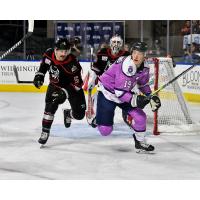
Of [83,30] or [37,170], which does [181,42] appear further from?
[37,170]

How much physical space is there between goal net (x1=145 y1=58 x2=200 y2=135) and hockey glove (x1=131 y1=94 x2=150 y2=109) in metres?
1.07

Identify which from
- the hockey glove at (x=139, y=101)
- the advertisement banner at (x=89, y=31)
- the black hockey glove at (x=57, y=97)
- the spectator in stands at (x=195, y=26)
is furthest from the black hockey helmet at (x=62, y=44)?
the advertisement banner at (x=89, y=31)

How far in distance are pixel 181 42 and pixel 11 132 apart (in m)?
4.82

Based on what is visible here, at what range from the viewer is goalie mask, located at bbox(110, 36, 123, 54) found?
13.5 ft

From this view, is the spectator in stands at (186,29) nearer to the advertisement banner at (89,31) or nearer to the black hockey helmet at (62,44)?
the advertisement banner at (89,31)

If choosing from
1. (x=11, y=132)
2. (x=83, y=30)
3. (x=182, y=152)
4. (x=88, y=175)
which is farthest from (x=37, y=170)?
(x=83, y=30)

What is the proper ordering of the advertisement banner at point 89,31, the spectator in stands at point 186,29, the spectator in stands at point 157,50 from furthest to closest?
the advertisement banner at point 89,31 → the spectator in stands at point 157,50 → the spectator in stands at point 186,29

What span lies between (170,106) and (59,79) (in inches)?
64.5

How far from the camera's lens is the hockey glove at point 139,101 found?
11.2 ft

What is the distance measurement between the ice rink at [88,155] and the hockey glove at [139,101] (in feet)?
1.24

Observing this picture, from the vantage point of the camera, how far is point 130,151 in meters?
3.72

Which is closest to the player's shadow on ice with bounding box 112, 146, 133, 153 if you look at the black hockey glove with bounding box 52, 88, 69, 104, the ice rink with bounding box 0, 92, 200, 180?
the ice rink with bounding box 0, 92, 200, 180

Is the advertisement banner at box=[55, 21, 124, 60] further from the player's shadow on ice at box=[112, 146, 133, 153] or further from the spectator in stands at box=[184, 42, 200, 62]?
the player's shadow on ice at box=[112, 146, 133, 153]

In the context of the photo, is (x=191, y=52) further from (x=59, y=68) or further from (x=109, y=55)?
(x=59, y=68)
